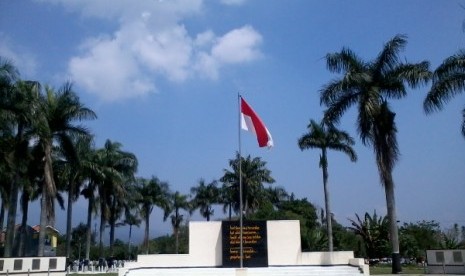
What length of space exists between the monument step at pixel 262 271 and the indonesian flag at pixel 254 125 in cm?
799

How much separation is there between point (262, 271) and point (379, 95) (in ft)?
41.6

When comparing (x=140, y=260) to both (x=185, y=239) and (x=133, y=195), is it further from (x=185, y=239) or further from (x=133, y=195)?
(x=185, y=239)

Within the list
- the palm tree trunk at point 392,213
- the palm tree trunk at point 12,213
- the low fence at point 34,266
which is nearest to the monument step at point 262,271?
the palm tree trunk at point 392,213

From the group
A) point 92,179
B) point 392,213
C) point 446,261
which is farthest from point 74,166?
point 446,261

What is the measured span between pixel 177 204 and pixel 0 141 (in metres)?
40.5

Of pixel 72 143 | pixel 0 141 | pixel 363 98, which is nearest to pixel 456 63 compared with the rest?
pixel 363 98

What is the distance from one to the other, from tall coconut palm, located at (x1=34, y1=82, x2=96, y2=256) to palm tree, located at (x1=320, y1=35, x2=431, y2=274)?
55.1ft

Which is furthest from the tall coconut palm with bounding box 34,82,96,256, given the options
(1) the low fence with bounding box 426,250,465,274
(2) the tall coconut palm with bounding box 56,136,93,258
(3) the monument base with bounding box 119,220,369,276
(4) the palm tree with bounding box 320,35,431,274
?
(1) the low fence with bounding box 426,250,465,274

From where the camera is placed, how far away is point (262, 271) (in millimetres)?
27844

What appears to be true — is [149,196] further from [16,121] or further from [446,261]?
[446,261]

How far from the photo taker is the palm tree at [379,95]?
27031mm

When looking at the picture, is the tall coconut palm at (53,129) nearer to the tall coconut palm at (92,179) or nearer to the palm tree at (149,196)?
the tall coconut palm at (92,179)

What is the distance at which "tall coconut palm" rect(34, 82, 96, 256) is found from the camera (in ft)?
100

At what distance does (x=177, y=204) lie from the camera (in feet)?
229
